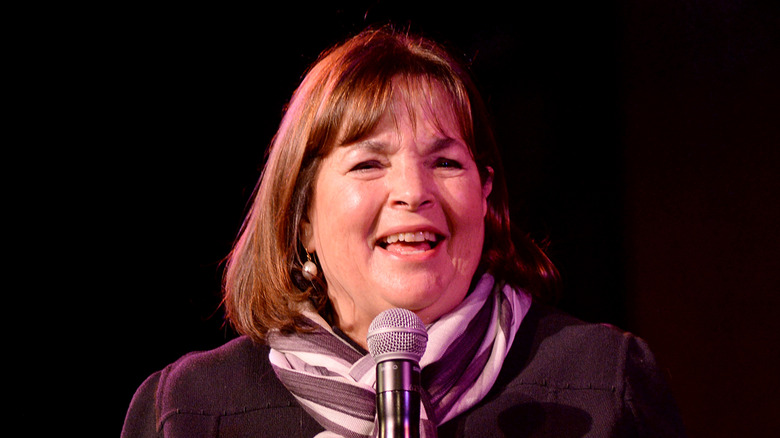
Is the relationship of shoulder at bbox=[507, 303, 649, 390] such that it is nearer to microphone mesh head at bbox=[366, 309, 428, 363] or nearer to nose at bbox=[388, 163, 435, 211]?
nose at bbox=[388, 163, 435, 211]

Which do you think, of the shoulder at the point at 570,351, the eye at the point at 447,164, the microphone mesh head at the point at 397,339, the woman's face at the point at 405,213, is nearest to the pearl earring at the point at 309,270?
the woman's face at the point at 405,213

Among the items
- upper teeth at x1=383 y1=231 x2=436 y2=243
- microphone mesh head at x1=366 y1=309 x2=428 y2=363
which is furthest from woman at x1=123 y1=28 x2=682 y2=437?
microphone mesh head at x1=366 y1=309 x2=428 y2=363

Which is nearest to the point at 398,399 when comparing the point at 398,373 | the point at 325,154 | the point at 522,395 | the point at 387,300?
the point at 398,373

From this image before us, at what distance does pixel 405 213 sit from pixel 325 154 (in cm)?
29

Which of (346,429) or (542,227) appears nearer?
(346,429)

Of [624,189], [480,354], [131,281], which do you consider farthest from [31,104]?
[624,189]

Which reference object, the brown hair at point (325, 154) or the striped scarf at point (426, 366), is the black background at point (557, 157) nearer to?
the brown hair at point (325, 154)

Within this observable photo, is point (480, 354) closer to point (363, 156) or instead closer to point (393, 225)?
point (393, 225)

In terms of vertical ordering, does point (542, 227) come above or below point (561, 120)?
below

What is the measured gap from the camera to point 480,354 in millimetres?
1705

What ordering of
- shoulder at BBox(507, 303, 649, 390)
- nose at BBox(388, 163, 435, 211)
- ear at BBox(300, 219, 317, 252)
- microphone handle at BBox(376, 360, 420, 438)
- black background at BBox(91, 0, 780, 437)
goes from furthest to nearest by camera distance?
black background at BBox(91, 0, 780, 437) → ear at BBox(300, 219, 317, 252) → shoulder at BBox(507, 303, 649, 390) → nose at BBox(388, 163, 435, 211) → microphone handle at BBox(376, 360, 420, 438)

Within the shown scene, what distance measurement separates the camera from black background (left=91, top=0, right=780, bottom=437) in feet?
8.05

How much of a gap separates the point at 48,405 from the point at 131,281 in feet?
1.57

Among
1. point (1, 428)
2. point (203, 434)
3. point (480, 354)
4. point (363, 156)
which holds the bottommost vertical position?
point (1, 428)
